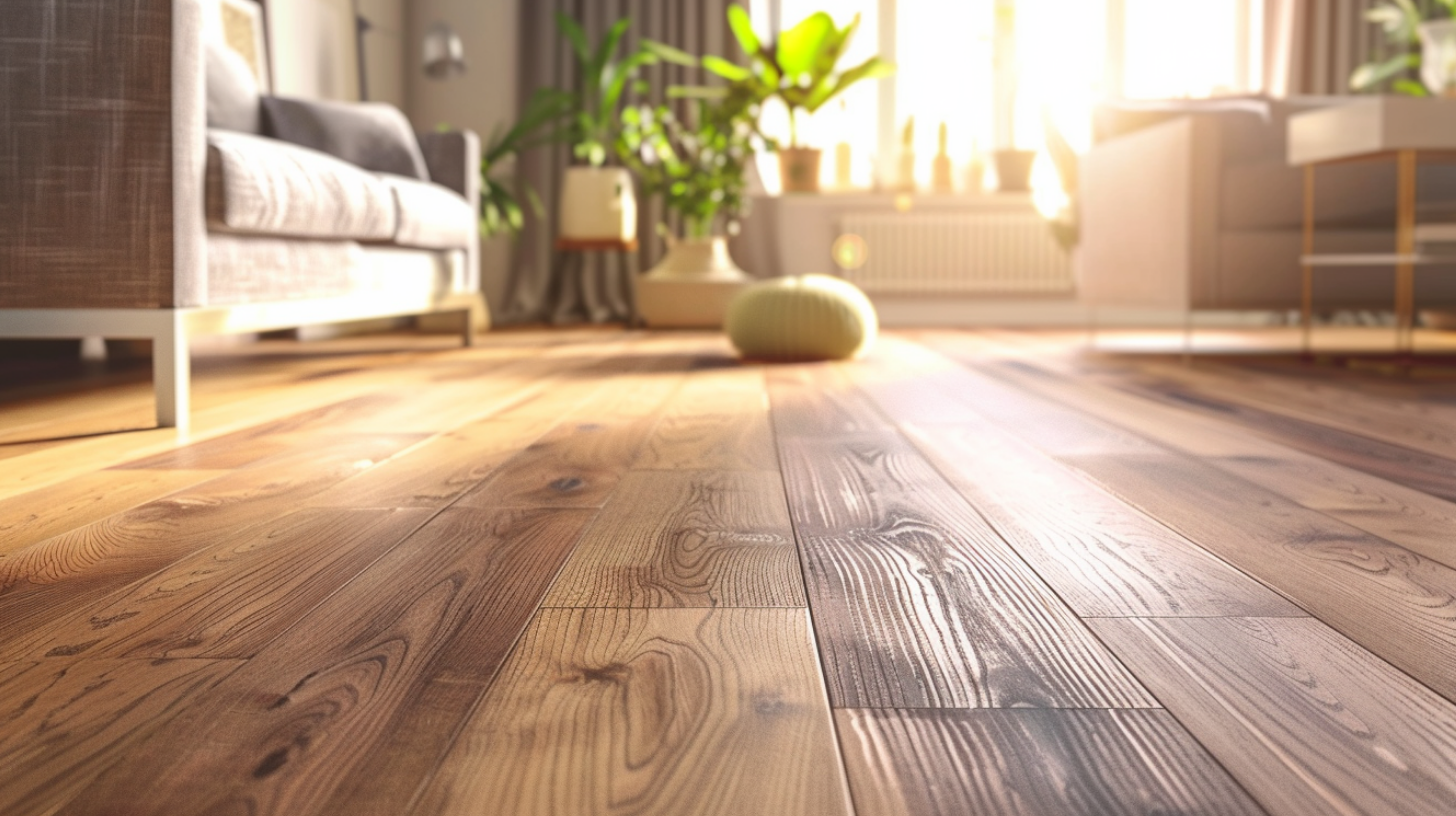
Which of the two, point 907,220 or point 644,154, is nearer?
point 644,154

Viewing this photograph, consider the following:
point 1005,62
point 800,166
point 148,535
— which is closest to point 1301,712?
point 148,535

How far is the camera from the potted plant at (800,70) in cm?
502

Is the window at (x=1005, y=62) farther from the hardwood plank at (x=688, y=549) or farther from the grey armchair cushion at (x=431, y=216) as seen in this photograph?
the hardwood plank at (x=688, y=549)

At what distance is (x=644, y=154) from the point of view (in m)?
5.48

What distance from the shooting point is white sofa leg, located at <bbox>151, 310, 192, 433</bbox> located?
6.09 ft

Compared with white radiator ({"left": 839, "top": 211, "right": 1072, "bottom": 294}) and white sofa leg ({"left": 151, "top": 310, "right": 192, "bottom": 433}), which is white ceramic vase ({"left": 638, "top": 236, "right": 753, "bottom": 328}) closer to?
white radiator ({"left": 839, "top": 211, "right": 1072, "bottom": 294})

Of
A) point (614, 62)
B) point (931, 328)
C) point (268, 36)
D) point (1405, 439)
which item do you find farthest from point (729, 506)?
point (614, 62)

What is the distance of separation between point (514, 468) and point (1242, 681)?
0.95 metres

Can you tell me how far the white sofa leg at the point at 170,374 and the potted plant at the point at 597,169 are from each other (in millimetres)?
3330

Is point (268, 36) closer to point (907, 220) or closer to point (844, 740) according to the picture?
point (907, 220)

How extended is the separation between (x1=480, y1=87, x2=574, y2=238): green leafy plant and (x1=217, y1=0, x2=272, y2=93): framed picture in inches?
39.3

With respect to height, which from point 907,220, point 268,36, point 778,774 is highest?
point 268,36

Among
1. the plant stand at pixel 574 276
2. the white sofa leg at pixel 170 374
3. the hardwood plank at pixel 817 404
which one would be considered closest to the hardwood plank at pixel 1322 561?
the hardwood plank at pixel 817 404

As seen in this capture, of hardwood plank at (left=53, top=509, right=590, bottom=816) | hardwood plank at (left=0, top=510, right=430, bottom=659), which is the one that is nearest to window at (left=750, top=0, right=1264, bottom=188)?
hardwood plank at (left=0, top=510, right=430, bottom=659)
